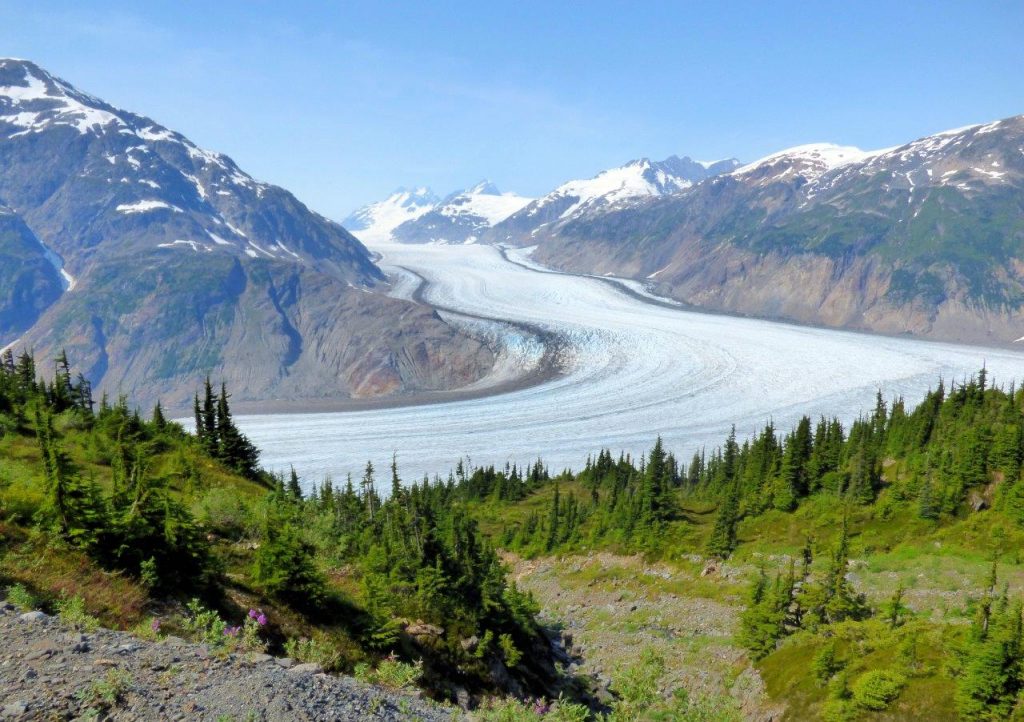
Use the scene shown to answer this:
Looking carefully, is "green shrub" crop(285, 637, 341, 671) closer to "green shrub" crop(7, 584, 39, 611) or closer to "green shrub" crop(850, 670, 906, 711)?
"green shrub" crop(7, 584, 39, 611)

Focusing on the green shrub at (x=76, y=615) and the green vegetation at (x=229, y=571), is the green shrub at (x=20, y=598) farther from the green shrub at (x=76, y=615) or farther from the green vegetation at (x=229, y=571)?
the green shrub at (x=76, y=615)

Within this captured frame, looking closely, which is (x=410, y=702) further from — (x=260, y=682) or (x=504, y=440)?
(x=504, y=440)

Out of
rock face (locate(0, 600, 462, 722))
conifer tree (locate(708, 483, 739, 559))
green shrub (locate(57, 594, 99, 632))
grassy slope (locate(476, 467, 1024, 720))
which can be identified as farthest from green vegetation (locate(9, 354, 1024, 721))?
rock face (locate(0, 600, 462, 722))

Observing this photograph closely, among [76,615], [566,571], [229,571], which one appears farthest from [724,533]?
[76,615]

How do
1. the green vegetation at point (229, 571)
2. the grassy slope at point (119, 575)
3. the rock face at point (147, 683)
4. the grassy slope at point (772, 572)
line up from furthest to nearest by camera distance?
the grassy slope at point (772, 572) → the green vegetation at point (229, 571) → the grassy slope at point (119, 575) → the rock face at point (147, 683)

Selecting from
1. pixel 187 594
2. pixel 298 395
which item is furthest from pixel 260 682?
pixel 298 395

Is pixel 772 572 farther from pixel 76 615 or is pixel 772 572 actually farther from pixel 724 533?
pixel 76 615

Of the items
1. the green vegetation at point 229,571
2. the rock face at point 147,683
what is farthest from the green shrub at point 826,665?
the rock face at point 147,683
